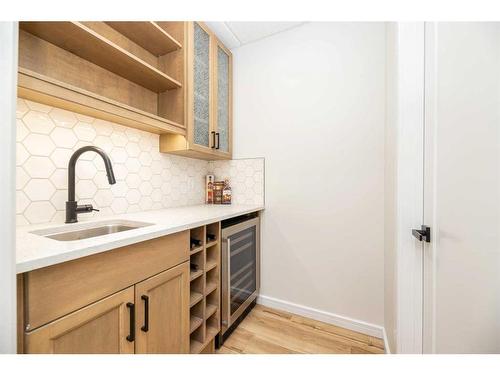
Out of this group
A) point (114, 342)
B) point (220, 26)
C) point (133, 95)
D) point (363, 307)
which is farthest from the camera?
point (220, 26)

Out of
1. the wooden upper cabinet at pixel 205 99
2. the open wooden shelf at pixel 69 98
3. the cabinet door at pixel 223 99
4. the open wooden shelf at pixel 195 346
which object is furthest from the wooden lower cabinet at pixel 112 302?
the cabinet door at pixel 223 99

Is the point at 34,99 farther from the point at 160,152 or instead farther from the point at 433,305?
the point at 433,305

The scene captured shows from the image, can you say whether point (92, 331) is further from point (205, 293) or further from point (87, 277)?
point (205, 293)

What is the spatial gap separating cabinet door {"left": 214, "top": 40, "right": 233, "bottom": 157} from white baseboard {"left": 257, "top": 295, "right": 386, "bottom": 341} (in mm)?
1343

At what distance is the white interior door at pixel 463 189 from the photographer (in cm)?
46

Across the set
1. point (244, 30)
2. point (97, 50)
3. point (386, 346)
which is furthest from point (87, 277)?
point (244, 30)

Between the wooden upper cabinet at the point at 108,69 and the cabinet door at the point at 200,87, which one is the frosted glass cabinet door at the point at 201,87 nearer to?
the cabinet door at the point at 200,87

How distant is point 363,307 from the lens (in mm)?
1436

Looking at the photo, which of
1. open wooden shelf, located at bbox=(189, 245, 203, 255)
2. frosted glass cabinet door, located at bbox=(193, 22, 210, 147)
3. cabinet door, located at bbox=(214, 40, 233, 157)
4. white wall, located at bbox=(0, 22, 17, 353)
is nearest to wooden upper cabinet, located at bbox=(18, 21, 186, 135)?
frosted glass cabinet door, located at bbox=(193, 22, 210, 147)

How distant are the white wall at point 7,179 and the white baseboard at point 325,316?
1654 mm

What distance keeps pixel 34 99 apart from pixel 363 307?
7.29 feet

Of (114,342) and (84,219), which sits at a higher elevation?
(84,219)

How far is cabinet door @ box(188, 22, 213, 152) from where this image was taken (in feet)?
4.63

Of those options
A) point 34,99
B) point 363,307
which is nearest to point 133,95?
point 34,99
